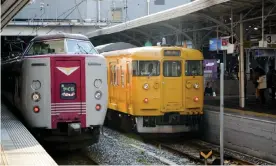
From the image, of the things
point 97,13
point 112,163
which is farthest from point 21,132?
point 97,13

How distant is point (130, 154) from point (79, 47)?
2.91 metres

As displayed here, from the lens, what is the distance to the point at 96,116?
10.3 metres

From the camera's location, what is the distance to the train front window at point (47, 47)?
1102 centimetres

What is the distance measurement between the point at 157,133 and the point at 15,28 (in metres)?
18.4

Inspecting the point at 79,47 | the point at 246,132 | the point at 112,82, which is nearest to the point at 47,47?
the point at 79,47

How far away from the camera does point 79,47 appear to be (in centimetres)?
1114

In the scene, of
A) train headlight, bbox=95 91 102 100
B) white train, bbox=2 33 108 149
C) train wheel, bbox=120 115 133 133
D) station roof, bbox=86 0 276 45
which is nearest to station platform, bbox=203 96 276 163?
train wheel, bbox=120 115 133 133

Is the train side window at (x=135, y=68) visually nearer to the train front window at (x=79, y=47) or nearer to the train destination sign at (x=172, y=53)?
the train destination sign at (x=172, y=53)

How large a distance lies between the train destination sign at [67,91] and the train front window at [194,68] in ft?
14.1

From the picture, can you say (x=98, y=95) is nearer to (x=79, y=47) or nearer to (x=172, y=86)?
(x=79, y=47)

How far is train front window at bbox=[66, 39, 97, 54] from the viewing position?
11.0 metres

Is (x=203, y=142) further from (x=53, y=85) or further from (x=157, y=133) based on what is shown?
(x=53, y=85)

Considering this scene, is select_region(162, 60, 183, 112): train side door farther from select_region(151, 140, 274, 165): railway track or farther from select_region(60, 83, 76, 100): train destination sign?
select_region(60, 83, 76, 100): train destination sign

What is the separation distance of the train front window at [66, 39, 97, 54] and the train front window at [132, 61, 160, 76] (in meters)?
2.10
